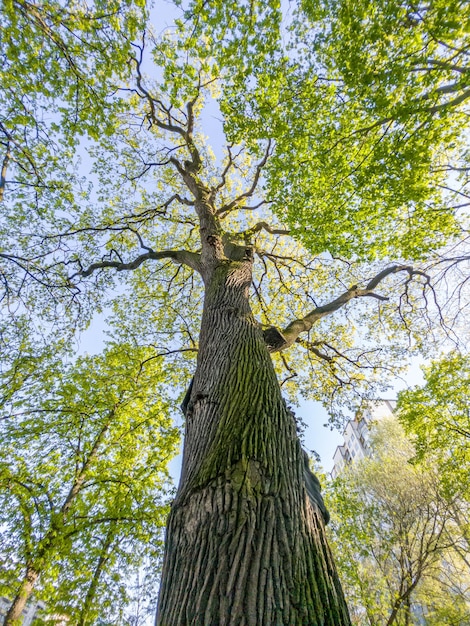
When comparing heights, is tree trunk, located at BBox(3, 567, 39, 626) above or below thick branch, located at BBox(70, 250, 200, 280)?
below

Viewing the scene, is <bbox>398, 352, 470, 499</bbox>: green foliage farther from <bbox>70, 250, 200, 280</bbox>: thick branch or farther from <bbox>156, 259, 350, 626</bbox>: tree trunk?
<bbox>156, 259, 350, 626</bbox>: tree trunk

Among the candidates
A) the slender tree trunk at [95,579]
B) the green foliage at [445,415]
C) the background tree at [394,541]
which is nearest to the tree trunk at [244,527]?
the slender tree trunk at [95,579]

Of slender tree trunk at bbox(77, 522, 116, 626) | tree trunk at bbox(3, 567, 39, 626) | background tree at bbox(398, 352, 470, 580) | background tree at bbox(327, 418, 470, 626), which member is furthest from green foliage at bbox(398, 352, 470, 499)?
tree trunk at bbox(3, 567, 39, 626)

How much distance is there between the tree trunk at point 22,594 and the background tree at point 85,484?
2 cm

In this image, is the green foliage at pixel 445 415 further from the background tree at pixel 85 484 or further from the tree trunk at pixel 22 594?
the tree trunk at pixel 22 594

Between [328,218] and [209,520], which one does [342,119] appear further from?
[209,520]

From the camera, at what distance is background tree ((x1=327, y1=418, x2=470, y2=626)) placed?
8195 mm

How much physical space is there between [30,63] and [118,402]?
7.50 metres

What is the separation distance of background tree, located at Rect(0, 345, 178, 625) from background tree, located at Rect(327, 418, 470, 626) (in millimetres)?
5862

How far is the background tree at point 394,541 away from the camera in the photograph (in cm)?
820

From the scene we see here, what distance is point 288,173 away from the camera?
622cm

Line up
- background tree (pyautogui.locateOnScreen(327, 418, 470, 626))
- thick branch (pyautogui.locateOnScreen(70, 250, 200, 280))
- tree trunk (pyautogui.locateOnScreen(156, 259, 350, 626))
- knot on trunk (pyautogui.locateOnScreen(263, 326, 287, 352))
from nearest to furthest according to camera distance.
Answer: tree trunk (pyautogui.locateOnScreen(156, 259, 350, 626)) → knot on trunk (pyautogui.locateOnScreen(263, 326, 287, 352)) → thick branch (pyautogui.locateOnScreen(70, 250, 200, 280)) → background tree (pyautogui.locateOnScreen(327, 418, 470, 626))

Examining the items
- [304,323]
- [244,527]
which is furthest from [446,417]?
[244,527]

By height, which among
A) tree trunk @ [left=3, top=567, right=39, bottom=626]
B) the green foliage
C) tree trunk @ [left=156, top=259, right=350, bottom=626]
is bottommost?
tree trunk @ [left=3, top=567, right=39, bottom=626]
